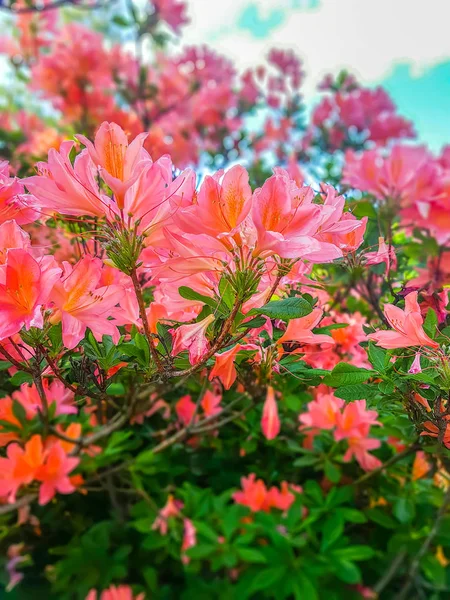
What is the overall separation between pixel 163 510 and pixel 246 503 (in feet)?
0.76

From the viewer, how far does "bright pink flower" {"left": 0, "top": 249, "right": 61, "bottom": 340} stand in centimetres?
65

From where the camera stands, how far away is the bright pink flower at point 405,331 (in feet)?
2.57

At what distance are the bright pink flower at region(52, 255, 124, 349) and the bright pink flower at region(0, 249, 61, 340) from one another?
0.04 m

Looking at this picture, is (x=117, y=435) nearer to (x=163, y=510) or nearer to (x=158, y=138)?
(x=163, y=510)

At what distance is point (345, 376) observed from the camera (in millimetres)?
846

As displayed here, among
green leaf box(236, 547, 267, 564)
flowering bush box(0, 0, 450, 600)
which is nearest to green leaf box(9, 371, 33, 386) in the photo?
flowering bush box(0, 0, 450, 600)

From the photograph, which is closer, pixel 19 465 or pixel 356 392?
pixel 356 392

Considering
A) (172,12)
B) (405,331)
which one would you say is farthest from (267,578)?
(172,12)

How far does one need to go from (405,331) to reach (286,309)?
0.76 ft

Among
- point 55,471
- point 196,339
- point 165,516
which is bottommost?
point 165,516

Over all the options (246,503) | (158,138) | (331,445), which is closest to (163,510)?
(246,503)

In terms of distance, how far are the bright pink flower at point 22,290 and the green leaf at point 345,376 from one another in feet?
1.49

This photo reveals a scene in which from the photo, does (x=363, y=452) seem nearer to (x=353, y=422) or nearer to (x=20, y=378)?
(x=353, y=422)

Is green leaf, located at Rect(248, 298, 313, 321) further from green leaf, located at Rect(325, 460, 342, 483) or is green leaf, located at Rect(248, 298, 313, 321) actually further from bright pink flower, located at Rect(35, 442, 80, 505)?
green leaf, located at Rect(325, 460, 342, 483)
